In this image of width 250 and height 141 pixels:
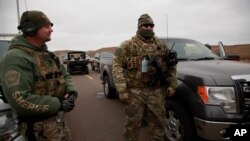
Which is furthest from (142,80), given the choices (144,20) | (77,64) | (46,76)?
(77,64)

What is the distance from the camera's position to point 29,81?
7.29ft

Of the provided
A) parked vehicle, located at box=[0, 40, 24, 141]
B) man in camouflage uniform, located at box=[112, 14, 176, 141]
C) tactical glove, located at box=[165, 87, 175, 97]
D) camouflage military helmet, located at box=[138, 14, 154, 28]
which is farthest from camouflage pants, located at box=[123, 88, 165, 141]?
parked vehicle, located at box=[0, 40, 24, 141]

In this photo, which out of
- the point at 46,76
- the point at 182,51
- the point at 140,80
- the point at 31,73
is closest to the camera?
the point at 31,73

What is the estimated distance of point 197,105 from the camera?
3.48 metres

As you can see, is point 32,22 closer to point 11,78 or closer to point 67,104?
point 11,78

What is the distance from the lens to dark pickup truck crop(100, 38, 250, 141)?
3295mm

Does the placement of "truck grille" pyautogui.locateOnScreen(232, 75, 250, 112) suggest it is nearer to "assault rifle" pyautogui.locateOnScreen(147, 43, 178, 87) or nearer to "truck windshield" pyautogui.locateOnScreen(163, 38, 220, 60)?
"assault rifle" pyautogui.locateOnScreen(147, 43, 178, 87)

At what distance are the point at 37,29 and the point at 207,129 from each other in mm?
2343

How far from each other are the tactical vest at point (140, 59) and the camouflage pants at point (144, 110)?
0.42 feet

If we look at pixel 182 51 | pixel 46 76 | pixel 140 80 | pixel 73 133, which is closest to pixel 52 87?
pixel 46 76

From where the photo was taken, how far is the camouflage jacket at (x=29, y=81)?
2133 millimetres

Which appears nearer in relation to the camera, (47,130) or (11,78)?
(11,78)

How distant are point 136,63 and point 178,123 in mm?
1150

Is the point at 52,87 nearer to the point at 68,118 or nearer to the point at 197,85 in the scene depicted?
the point at 197,85
